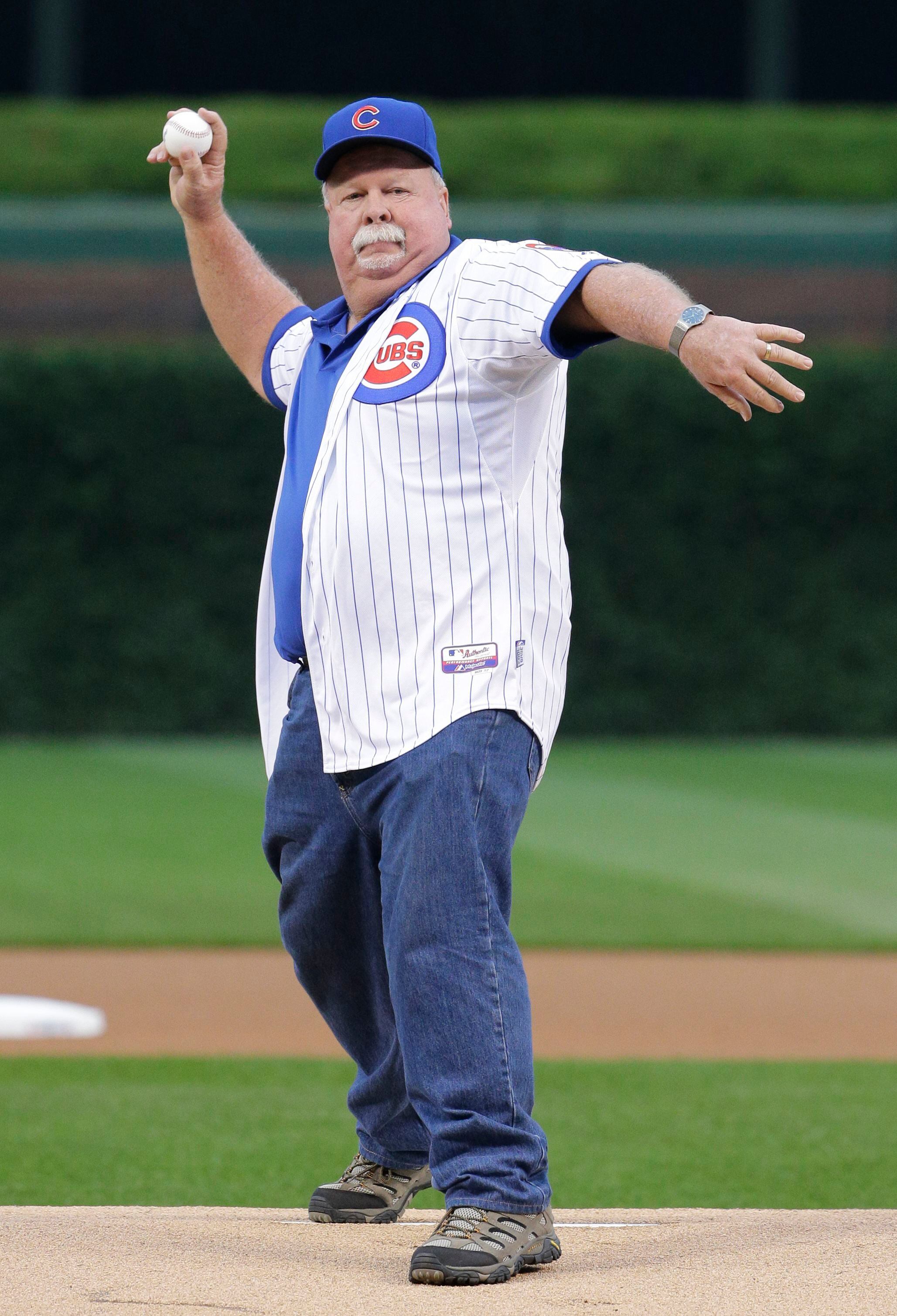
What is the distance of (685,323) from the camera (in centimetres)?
293

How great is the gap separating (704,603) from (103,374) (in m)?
5.36

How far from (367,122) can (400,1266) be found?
79.9 inches

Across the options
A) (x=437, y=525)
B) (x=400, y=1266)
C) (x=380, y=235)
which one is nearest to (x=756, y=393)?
(x=437, y=525)

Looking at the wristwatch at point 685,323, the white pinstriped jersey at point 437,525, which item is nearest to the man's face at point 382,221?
the white pinstriped jersey at point 437,525

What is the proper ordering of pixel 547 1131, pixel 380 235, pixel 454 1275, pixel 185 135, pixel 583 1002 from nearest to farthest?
1. pixel 454 1275
2. pixel 380 235
3. pixel 185 135
4. pixel 547 1131
5. pixel 583 1002

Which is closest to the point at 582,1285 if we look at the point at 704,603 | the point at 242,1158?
the point at 242,1158

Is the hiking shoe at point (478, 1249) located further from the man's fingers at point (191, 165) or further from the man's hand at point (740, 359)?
the man's fingers at point (191, 165)

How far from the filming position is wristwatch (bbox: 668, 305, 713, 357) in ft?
9.59

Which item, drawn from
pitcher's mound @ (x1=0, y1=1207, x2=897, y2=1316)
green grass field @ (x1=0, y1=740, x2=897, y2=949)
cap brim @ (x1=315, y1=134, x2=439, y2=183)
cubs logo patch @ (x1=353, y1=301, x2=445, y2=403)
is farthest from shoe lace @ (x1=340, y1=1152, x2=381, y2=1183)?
green grass field @ (x1=0, y1=740, x2=897, y2=949)

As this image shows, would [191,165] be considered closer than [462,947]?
No

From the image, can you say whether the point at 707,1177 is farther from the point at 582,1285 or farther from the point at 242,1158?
the point at 582,1285

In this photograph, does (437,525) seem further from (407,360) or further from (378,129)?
(378,129)

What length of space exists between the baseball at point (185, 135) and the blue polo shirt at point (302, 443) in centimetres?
50

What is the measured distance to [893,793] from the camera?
13.0 meters
